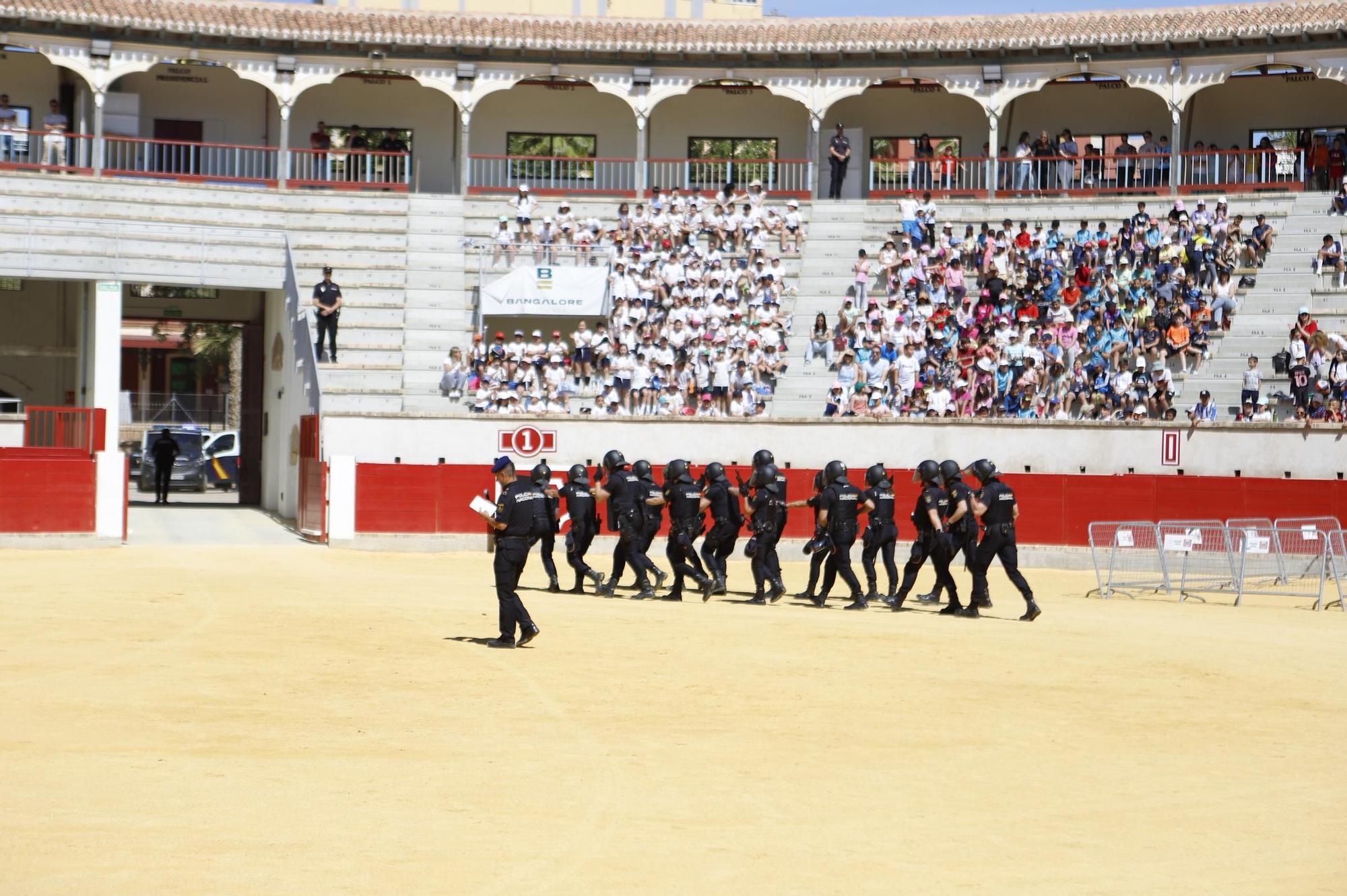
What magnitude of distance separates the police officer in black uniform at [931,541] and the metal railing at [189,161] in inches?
801

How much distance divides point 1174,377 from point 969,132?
11.7 metres

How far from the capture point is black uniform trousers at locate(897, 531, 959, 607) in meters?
21.3

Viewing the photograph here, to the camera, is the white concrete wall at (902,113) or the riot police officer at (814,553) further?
the white concrete wall at (902,113)

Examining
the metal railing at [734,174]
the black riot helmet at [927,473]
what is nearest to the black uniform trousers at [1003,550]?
the black riot helmet at [927,473]

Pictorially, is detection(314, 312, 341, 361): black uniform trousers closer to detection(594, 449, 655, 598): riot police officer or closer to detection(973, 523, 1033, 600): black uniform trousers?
detection(594, 449, 655, 598): riot police officer

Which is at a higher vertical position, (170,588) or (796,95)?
(796,95)

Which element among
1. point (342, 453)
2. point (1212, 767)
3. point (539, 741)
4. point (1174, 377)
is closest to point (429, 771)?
point (539, 741)

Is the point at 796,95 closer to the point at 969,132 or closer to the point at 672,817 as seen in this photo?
the point at 969,132

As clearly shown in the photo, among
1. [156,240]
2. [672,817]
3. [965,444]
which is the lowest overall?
[672,817]

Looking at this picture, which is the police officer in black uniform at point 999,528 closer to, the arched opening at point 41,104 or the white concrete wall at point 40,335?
the arched opening at point 41,104

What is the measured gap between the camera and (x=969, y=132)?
4134cm

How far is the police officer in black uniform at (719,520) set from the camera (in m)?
22.3

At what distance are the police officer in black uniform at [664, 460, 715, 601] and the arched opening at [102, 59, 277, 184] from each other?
19.1 metres

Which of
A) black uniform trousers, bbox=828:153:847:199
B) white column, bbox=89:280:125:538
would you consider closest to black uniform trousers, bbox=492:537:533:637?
white column, bbox=89:280:125:538
